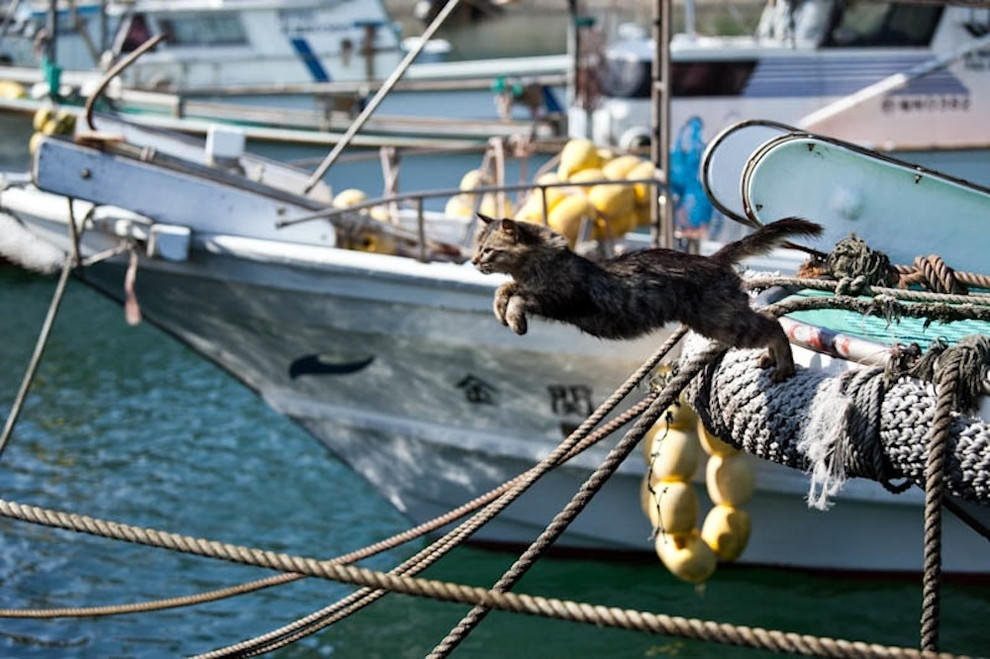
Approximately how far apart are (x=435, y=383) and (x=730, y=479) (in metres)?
1.60

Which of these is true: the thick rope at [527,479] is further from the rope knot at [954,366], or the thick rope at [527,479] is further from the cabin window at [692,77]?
the cabin window at [692,77]

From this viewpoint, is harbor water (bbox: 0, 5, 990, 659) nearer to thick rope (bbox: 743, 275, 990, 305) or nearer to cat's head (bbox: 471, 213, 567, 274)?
thick rope (bbox: 743, 275, 990, 305)

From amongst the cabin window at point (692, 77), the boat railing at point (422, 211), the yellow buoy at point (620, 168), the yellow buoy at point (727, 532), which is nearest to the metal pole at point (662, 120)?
the boat railing at point (422, 211)

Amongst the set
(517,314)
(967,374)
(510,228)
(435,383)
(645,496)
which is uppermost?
(510,228)

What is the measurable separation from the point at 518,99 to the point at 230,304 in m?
8.40

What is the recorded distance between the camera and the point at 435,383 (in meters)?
7.21

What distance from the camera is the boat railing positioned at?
645 cm

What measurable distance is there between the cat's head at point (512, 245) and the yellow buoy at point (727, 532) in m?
3.30

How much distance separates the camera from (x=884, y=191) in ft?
14.8

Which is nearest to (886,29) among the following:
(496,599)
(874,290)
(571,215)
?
(571,215)

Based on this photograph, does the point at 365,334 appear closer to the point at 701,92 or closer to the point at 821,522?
the point at 821,522

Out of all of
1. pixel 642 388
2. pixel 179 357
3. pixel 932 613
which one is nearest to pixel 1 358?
pixel 179 357

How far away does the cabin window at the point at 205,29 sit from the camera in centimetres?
1717

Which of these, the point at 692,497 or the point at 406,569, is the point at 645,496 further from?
the point at 406,569
